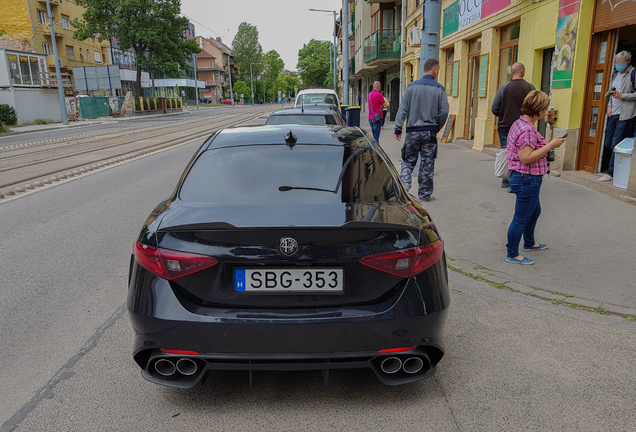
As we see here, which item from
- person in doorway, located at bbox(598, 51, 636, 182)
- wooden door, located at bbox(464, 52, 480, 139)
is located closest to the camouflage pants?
person in doorway, located at bbox(598, 51, 636, 182)

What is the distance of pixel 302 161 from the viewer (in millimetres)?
3312

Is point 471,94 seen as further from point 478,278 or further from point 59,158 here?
point 478,278

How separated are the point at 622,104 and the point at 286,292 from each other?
7397mm

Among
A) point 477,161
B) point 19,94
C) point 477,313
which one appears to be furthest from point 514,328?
point 19,94

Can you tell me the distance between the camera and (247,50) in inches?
5133

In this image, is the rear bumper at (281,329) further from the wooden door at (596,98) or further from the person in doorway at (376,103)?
the person in doorway at (376,103)

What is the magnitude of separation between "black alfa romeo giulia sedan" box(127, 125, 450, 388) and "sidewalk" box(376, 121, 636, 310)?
90.4 inches

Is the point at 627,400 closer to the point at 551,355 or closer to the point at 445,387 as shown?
the point at 551,355

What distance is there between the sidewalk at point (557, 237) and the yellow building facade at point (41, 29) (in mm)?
51142

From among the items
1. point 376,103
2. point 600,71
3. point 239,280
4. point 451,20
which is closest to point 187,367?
point 239,280

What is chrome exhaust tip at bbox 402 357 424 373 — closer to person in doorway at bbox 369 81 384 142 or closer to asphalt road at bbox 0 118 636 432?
asphalt road at bbox 0 118 636 432

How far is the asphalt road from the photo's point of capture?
2.73 m

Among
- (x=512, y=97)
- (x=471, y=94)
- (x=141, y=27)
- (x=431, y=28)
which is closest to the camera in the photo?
(x=512, y=97)

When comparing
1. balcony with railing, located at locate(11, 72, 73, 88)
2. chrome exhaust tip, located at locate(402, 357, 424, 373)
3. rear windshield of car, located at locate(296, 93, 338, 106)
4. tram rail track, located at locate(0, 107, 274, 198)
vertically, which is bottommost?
tram rail track, located at locate(0, 107, 274, 198)
